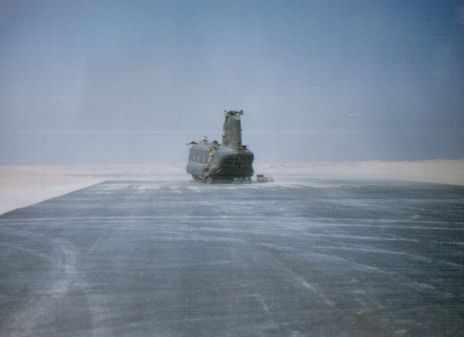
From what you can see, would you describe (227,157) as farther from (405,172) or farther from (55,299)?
(405,172)

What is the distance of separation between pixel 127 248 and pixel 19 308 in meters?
4.57

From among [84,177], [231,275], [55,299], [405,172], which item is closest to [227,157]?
[84,177]

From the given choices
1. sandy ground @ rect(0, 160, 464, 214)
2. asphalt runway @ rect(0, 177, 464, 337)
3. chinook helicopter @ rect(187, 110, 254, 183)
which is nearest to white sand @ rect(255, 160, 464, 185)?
sandy ground @ rect(0, 160, 464, 214)

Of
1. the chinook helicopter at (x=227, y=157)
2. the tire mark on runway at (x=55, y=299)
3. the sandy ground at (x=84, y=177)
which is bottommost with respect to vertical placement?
the tire mark on runway at (x=55, y=299)

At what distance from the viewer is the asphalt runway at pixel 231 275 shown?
6.13m

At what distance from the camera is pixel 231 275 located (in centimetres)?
866

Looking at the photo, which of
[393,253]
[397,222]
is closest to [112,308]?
[393,253]

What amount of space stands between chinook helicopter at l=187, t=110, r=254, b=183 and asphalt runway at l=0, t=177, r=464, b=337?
2089cm

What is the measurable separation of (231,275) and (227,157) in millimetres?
29130

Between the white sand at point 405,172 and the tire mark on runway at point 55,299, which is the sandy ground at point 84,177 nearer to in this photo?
the white sand at point 405,172

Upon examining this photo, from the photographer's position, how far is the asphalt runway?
241 inches

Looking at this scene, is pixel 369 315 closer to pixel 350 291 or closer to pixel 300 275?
pixel 350 291

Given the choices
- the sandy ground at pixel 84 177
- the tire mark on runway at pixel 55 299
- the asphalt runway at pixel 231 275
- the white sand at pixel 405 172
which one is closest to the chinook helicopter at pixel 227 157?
the sandy ground at pixel 84 177

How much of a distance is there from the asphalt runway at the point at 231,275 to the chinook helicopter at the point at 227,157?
20894 millimetres
